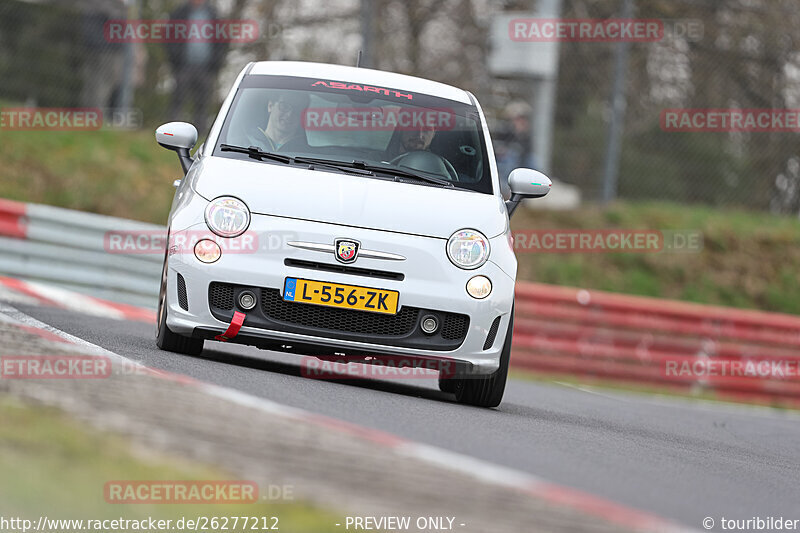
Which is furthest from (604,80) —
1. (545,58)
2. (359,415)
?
(359,415)

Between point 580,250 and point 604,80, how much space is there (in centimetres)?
206

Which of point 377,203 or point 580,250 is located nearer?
point 377,203

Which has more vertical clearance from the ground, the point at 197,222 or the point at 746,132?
the point at 746,132

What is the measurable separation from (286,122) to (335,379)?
5.10 ft

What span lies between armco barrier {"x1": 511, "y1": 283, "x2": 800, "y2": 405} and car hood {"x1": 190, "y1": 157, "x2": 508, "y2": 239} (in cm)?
663

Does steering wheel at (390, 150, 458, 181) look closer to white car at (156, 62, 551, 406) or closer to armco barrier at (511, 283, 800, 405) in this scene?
white car at (156, 62, 551, 406)

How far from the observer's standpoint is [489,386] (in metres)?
7.54

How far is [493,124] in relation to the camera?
640 inches

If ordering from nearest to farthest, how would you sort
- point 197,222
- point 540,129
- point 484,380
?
point 197,222 → point 484,380 → point 540,129

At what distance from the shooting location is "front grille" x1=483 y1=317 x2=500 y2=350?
7.24 metres

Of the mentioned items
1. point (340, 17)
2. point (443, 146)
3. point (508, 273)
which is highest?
point (340, 17)

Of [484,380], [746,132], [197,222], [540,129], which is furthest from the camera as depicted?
[746,132]

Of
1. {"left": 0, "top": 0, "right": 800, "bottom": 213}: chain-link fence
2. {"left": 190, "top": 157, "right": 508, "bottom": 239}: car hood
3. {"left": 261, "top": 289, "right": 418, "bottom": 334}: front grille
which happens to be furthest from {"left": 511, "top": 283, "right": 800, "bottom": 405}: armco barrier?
{"left": 261, "top": 289, "right": 418, "bottom": 334}: front grille

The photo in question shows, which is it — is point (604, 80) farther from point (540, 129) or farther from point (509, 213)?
point (509, 213)
